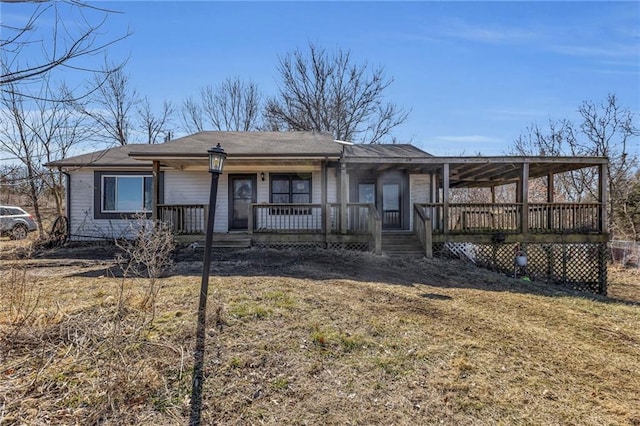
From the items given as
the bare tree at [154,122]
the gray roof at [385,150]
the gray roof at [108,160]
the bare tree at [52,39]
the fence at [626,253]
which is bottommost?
the fence at [626,253]

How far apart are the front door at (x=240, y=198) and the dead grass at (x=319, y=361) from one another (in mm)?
6709

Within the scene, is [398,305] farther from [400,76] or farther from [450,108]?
[400,76]

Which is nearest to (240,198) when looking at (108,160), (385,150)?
(108,160)

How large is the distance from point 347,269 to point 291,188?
16.6 feet

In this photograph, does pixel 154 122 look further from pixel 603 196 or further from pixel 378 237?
pixel 603 196

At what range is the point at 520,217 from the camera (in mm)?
10414

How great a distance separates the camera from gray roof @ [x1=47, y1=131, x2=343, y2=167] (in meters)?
9.98

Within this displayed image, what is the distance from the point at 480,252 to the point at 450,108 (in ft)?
44.8

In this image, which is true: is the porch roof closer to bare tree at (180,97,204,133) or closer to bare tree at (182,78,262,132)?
bare tree at (182,78,262,132)

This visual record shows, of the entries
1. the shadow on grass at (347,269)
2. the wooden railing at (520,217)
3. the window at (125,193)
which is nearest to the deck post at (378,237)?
the shadow on grass at (347,269)

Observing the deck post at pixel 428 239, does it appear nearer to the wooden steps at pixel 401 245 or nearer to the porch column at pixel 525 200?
the wooden steps at pixel 401 245

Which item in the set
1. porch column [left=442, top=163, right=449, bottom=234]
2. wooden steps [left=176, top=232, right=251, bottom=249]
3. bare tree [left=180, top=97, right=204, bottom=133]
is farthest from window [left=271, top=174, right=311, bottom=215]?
bare tree [left=180, top=97, right=204, bottom=133]

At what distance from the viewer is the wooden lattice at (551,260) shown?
10.1 m

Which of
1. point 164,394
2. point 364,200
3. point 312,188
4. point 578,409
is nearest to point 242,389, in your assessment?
point 164,394
